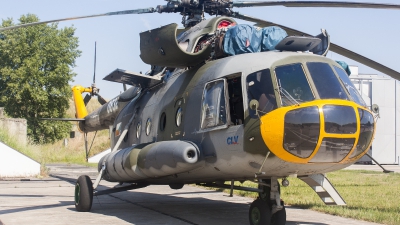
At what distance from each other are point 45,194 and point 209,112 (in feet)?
23.7

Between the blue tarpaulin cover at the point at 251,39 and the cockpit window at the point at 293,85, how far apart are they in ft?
4.03

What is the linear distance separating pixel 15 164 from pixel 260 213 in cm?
1450

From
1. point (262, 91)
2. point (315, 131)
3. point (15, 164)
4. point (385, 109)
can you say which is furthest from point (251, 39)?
point (385, 109)

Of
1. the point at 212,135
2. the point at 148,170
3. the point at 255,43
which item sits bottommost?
the point at 148,170

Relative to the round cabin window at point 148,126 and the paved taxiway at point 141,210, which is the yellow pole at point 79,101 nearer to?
the paved taxiway at point 141,210

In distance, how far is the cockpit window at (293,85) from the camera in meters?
6.84

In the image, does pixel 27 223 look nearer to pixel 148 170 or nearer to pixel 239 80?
pixel 148 170

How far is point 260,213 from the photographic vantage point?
24.6ft

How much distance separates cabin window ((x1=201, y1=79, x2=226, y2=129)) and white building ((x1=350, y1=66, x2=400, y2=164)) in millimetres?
37550

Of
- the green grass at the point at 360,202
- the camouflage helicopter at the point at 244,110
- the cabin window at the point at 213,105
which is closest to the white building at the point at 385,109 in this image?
→ the green grass at the point at 360,202

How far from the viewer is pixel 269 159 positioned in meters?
6.84

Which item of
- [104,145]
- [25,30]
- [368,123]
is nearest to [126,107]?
[368,123]

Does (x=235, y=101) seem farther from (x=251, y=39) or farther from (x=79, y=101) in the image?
(x=79, y=101)

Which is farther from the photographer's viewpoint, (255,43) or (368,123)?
(255,43)
